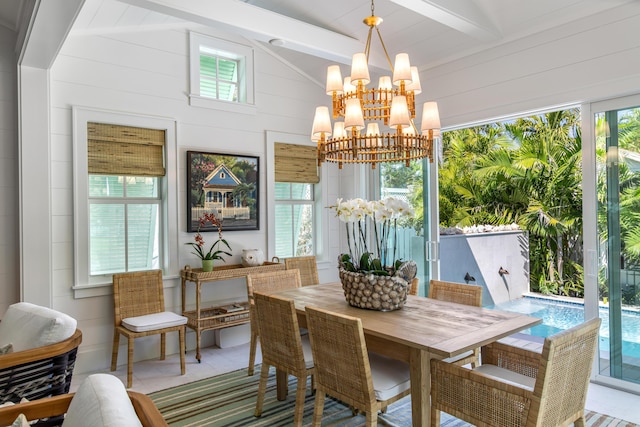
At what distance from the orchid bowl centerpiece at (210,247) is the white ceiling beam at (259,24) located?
1788 mm

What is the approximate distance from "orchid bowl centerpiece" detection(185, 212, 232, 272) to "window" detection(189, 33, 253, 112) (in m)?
1.15

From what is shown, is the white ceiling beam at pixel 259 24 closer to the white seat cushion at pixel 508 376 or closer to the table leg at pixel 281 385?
the table leg at pixel 281 385

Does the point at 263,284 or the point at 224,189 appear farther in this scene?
the point at 224,189

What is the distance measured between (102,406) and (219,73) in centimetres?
388

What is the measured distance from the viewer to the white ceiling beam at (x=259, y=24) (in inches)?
120

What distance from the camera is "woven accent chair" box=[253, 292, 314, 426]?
8.25 feet

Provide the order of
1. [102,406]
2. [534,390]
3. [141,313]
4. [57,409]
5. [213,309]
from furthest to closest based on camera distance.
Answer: [213,309]
[141,313]
[534,390]
[57,409]
[102,406]

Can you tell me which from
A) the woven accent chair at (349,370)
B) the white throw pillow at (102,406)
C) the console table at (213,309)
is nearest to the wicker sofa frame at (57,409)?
the white throw pillow at (102,406)

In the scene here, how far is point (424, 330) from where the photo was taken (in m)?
2.27

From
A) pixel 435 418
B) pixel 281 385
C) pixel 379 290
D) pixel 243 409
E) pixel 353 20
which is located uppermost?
pixel 353 20

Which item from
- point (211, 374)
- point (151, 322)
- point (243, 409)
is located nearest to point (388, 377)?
point (243, 409)

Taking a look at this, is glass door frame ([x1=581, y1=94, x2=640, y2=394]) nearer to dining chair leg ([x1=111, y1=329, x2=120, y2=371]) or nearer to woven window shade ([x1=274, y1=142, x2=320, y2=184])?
woven window shade ([x1=274, y1=142, x2=320, y2=184])

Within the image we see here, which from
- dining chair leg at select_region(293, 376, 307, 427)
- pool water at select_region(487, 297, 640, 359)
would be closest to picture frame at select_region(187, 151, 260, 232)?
dining chair leg at select_region(293, 376, 307, 427)

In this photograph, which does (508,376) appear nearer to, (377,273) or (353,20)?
(377,273)
